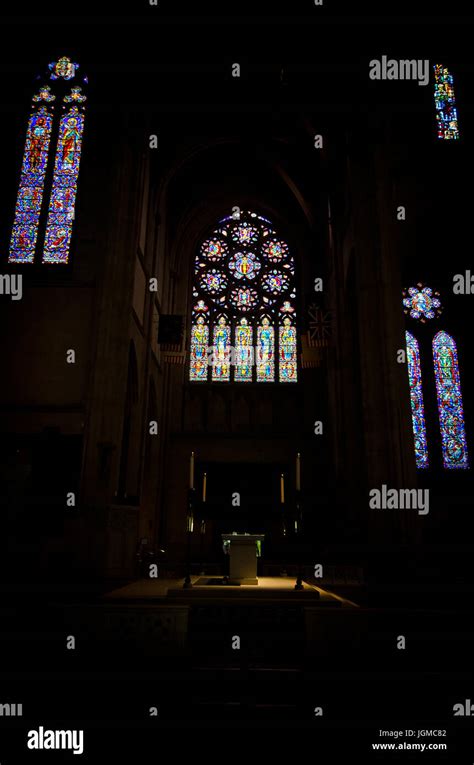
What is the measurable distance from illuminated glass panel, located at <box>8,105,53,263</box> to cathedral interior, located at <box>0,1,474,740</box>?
63 millimetres

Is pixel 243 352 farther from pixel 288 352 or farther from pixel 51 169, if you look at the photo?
pixel 51 169

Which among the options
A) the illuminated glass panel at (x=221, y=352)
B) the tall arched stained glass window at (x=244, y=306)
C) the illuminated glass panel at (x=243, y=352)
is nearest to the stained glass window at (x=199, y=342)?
the tall arched stained glass window at (x=244, y=306)

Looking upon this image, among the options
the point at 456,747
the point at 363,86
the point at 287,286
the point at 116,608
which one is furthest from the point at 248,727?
the point at 287,286

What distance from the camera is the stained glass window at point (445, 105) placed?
13.4 metres

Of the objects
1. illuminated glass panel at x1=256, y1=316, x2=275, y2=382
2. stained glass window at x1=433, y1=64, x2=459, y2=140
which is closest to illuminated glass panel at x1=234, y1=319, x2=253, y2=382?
illuminated glass panel at x1=256, y1=316, x2=275, y2=382

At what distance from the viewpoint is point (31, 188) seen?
13.0m

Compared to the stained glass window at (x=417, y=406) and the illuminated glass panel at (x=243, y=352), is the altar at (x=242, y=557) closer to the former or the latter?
the stained glass window at (x=417, y=406)

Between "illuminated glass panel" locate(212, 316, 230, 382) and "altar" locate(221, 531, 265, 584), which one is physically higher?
"illuminated glass panel" locate(212, 316, 230, 382)

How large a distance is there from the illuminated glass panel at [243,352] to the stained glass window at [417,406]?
5.70 meters

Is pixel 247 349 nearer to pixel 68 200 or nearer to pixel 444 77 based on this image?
pixel 68 200

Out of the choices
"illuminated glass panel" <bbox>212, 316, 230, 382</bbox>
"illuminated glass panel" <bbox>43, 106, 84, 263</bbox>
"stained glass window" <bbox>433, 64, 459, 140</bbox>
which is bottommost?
"illuminated glass panel" <bbox>212, 316, 230, 382</bbox>

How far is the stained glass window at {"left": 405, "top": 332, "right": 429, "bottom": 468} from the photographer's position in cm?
1465

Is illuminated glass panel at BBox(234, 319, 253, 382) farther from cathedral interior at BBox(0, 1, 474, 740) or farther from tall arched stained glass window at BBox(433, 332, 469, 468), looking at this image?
tall arched stained glass window at BBox(433, 332, 469, 468)

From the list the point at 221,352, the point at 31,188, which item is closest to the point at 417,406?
the point at 221,352
